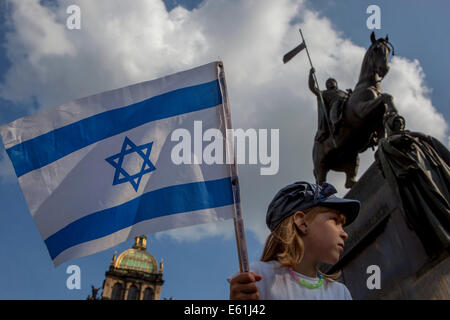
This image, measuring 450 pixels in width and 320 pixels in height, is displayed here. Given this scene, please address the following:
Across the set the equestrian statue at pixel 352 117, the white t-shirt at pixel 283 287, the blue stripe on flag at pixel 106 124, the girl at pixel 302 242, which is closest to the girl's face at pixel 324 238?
the girl at pixel 302 242

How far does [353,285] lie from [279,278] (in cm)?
301

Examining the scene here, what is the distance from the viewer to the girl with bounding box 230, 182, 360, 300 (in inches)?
60.4

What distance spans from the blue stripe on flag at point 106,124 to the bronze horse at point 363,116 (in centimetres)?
327

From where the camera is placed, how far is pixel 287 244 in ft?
5.27

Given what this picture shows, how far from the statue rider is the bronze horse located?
97mm

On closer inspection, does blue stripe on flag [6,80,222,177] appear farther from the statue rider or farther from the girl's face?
the statue rider

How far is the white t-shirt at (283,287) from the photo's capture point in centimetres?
150

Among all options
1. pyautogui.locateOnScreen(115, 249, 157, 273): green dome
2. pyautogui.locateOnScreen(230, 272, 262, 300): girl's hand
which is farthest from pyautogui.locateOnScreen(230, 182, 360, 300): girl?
pyautogui.locateOnScreen(115, 249, 157, 273): green dome

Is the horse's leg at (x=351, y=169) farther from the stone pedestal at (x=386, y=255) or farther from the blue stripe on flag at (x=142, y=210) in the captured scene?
the blue stripe on flag at (x=142, y=210)

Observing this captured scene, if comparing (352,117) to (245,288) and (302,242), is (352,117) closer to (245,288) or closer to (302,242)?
(302,242)

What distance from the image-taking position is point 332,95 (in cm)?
618

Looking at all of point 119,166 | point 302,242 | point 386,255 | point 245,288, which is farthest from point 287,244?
point 386,255

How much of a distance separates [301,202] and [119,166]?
48.5 inches
